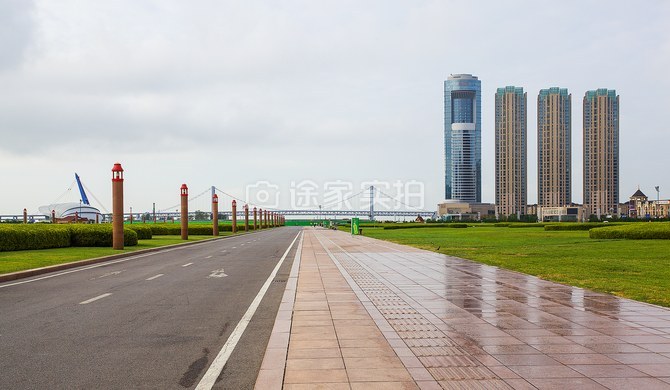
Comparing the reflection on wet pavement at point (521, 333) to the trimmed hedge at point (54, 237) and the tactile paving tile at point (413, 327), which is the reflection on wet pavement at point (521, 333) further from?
the trimmed hedge at point (54, 237)

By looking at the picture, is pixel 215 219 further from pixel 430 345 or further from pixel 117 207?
pixel 430 345

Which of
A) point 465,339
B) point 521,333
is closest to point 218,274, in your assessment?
point 465,339

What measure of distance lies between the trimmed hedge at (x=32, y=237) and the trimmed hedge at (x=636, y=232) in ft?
109

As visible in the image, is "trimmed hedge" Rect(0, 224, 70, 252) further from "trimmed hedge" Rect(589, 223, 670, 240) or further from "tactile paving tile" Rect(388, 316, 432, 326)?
"trimmed hedge" Rect(589, 223, 670, 240)

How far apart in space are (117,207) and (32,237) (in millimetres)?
4780

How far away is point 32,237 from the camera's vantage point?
27.1 metres

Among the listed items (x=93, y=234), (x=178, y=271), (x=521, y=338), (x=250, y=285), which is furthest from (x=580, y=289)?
(x=93, y=234)

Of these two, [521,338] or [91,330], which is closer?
[521,338]

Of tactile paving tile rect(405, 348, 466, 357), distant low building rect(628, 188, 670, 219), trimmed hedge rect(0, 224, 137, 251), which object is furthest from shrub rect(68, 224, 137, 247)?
distant low building rect(628, 188, 670, 219)

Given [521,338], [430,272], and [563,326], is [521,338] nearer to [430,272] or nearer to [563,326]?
[563,326]

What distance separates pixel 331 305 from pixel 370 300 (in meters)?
1.00

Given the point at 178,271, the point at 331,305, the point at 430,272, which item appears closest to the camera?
the point at 331,305

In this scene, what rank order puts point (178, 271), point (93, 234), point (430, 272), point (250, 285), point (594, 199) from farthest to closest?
point (594, 199), point (93, 234), point (178, 271), point (430, 272), point (250, 285)

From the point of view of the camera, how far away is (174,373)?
612cm
